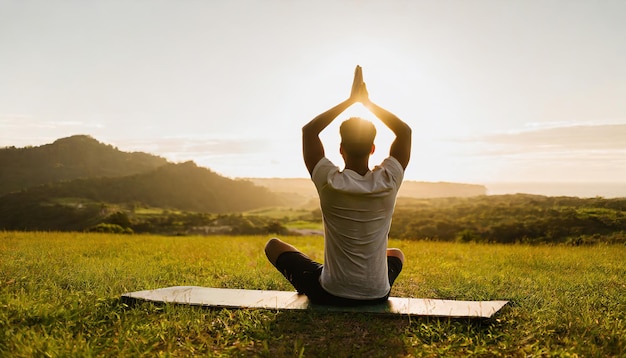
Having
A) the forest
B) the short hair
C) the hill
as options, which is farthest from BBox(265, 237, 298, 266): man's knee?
the hill

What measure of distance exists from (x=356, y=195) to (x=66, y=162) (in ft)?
585

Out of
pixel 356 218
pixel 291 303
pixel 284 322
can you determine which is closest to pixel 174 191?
pixel 291 303

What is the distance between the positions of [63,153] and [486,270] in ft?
588

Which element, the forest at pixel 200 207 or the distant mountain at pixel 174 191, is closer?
the forest at pixel 200 207

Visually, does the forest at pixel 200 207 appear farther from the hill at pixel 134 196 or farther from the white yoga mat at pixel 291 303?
the white yoga mat at pixel 291 303

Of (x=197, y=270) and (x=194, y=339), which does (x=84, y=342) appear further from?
(x=197, y=270)

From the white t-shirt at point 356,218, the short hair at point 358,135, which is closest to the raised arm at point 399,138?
the white t-shirt at point 356,218

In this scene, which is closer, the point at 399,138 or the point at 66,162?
the point at 399,138

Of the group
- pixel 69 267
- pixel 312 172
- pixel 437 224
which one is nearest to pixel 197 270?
pixel 69 267

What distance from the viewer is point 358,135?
4434mm

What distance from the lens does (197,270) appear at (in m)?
8.41

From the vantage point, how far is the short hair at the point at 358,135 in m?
4.43

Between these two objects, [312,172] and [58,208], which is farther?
[58,208]

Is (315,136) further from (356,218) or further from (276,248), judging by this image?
(276,248)
